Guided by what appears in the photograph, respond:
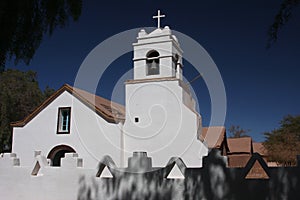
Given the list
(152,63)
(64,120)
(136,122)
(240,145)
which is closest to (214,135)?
(136,122)

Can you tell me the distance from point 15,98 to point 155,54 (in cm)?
1523

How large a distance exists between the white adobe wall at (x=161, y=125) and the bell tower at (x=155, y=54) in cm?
64

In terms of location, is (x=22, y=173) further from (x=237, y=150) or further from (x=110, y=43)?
(x=237, y=150)

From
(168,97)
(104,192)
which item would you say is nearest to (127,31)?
(168,97)

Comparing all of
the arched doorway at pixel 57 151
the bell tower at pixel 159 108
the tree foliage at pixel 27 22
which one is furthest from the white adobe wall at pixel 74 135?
the tree foliage at pixel 27 22

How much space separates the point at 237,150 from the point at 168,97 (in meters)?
15.6

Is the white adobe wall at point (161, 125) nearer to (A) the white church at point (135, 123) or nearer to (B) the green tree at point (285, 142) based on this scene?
(A) the white church at point (135, 123)

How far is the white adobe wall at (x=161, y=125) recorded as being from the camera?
14.4 metres

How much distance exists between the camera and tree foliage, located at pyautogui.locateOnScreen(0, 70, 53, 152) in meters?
24.3

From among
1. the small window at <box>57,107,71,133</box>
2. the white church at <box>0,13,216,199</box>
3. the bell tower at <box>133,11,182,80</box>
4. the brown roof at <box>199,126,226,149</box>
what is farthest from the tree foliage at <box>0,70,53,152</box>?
the brown roof at <box>199,126,226,149</box>

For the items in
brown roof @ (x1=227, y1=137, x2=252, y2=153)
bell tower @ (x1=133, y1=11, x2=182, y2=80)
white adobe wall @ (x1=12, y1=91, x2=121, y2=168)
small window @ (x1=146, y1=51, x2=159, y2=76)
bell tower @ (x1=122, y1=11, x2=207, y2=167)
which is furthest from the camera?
brown roof @ (x1=227, y1=137, x2=252, y2=153)

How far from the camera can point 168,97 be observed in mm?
15055

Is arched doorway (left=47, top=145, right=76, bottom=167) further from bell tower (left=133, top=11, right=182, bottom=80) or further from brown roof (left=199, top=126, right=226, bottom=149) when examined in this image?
brown roof (left=199, top=126, right=226, bottom=149)

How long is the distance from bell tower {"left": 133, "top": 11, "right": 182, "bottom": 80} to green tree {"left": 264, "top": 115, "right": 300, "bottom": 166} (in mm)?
12761
